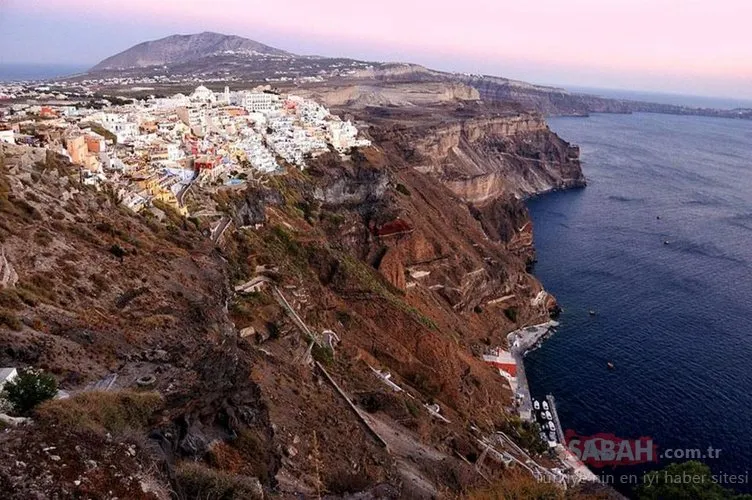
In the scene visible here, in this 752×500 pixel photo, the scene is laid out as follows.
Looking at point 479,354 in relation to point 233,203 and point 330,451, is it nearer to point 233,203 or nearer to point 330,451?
point 233,203

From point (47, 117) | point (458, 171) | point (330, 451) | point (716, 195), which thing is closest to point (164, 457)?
point (330, 451)

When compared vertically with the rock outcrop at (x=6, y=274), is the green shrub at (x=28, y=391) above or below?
below

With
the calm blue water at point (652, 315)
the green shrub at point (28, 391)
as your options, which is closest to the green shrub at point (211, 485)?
the green shrub at point (28, 391)

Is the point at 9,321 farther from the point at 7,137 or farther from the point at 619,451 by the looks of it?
the point at 619,451

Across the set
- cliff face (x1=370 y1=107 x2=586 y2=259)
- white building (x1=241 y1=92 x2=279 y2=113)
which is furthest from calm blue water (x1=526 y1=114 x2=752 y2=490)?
white building (x1=241 y1=92 x2=279 y2=113)

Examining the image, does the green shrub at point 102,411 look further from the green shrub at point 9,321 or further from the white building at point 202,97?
the white building at point 202,97
